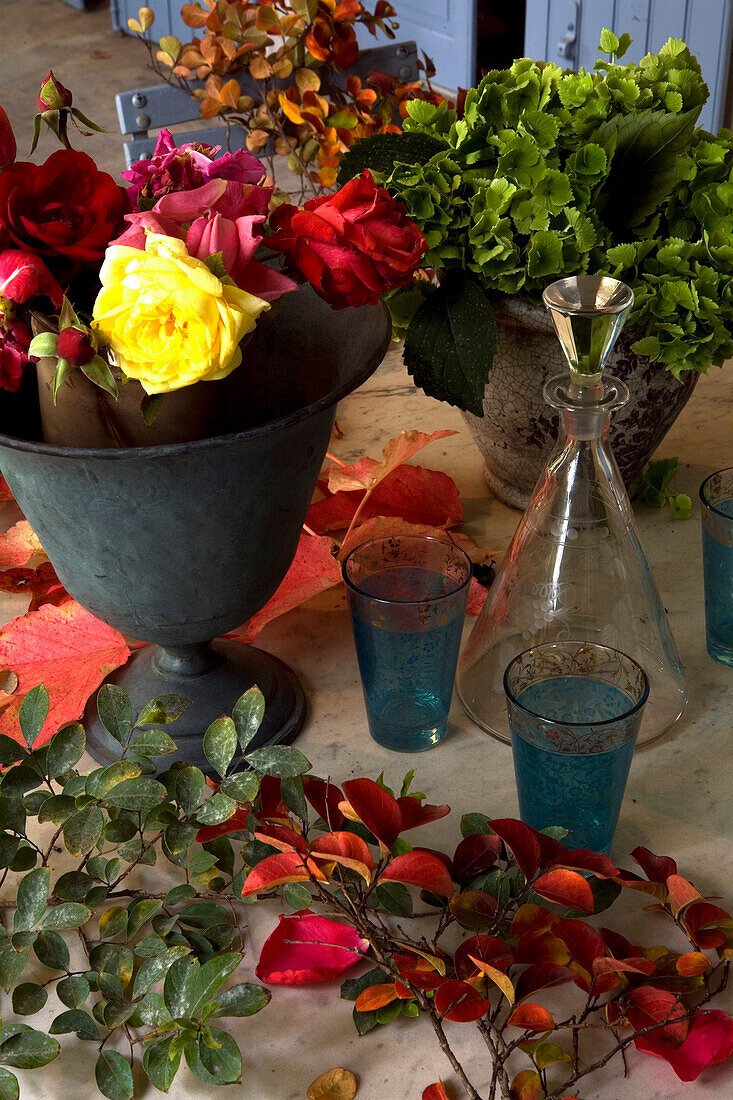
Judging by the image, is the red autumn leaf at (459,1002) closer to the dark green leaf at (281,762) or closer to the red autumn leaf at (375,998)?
the red autumn leaf at (375,998)

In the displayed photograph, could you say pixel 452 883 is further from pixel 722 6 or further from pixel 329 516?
pixel 722 6

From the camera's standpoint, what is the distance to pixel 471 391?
859mm

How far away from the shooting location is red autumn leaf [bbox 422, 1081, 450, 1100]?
558 mm

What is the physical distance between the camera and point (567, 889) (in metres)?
0.60

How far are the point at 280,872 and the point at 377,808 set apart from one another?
7cm

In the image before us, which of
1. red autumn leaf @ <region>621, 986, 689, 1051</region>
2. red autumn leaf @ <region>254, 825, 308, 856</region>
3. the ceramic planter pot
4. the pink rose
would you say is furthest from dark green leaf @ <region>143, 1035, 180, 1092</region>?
the ceramic planter pot

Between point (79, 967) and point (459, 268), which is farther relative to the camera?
point (459, 268)

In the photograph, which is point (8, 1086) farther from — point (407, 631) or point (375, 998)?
point (407, 631)

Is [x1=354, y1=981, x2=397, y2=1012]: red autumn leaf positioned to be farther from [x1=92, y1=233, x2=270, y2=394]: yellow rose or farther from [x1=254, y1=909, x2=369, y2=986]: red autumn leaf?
[x1=92, y1=233, x2=270, y2=394]: yellow rose

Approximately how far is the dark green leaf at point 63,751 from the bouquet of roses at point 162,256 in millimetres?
214

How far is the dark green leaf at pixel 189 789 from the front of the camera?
2.18 ft

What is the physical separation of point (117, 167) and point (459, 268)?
218 cm

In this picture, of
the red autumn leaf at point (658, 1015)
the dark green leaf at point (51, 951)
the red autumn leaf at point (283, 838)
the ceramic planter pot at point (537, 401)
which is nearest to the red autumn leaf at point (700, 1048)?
the red autumn leaf at point (658, 1015)

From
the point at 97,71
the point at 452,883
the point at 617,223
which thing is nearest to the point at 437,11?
the point at 97,71
